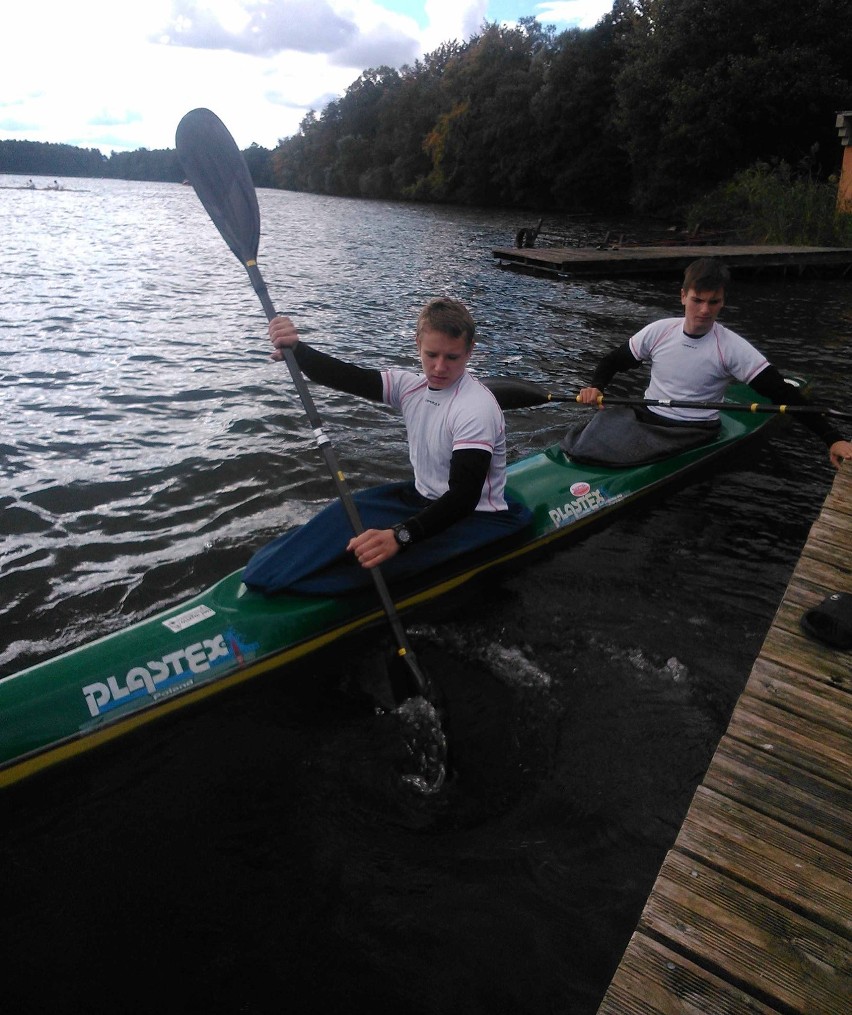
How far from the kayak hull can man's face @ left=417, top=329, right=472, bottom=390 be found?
3.42 feet

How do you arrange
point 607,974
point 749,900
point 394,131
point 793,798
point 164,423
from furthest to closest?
point 394,131 < point 164,423 < point 607,974 < point 793,798 < point 749,900

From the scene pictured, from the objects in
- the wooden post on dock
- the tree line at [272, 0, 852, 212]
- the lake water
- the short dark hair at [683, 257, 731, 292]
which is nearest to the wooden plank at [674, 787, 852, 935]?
the lake water

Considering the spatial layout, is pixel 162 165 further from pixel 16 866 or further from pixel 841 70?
pixel 16 866

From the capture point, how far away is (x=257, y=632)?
3.52m

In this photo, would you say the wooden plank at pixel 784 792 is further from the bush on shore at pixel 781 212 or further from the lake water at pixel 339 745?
the bush on shore at pixel 781 212

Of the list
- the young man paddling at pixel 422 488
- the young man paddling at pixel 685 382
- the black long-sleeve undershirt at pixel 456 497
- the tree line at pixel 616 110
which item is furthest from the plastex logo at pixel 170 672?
the tree line at pixel 616 110

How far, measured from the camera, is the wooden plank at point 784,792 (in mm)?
2205

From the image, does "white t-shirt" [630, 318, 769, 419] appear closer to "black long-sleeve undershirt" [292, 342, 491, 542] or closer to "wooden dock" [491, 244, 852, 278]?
"black long-sleeve undershirt" [292, 342, 491, 542]

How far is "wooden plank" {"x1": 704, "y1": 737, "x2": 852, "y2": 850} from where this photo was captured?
221 centimetres

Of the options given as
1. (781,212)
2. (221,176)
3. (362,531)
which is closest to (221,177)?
(221,176)

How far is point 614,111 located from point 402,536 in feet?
129

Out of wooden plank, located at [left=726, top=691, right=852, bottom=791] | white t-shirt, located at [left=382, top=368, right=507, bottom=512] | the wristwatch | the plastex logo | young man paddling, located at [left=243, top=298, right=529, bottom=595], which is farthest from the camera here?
white t-shirt, located at [left=382, top=368, right=507, bottom=512]

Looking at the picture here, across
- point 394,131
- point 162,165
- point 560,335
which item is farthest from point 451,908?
point 162,165

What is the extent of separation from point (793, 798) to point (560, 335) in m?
10.1
